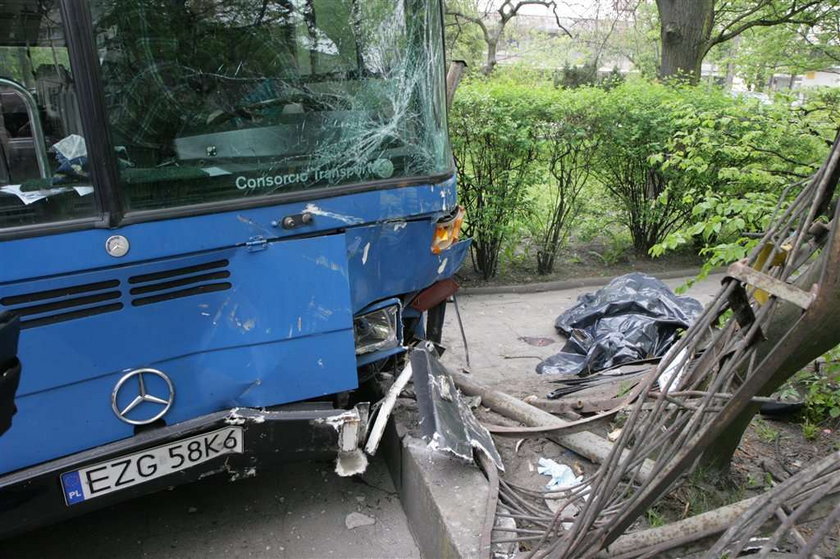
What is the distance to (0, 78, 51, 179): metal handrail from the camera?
2.28m

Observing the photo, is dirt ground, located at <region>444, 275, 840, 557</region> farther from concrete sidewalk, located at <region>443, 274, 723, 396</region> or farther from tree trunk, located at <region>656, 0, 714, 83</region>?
tree trunk, located at <region>656, 0, 714, 83</region>

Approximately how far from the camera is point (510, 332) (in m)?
6.14

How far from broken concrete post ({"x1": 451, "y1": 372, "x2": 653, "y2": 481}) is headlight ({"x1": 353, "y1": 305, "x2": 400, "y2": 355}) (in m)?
0.80

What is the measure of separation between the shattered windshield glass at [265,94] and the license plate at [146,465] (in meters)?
1.02

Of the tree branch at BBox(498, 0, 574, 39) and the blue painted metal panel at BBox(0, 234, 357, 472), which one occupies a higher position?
the tree branch at BBox(498, 0, 574, 39)

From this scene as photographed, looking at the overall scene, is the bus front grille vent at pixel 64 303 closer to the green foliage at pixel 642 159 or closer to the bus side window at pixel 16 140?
the bus side window at pixel 16 140

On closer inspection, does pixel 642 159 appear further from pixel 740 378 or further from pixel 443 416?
pixel 740 378

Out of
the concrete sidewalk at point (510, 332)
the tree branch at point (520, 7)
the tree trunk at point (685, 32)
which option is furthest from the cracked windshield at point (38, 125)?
the tree branch at point (520, 7)

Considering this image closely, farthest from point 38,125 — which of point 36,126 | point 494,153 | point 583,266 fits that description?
point 583,266

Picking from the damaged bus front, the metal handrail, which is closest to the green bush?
the damaged bus front

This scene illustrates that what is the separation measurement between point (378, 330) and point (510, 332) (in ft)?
9.76

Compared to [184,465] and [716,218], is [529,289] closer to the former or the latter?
[716,218]

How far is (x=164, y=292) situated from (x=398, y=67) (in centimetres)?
165

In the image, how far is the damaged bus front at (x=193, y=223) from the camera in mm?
2324
